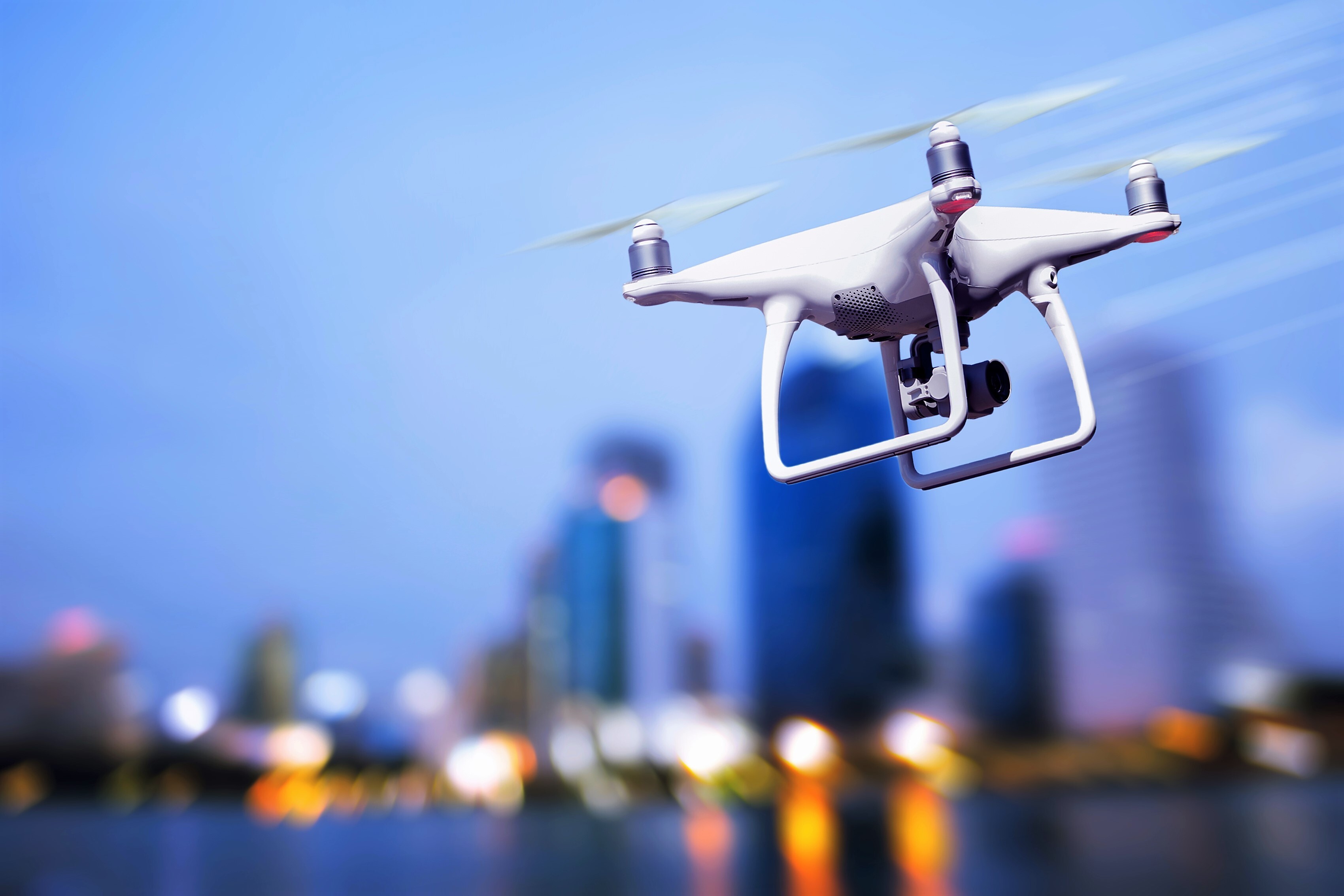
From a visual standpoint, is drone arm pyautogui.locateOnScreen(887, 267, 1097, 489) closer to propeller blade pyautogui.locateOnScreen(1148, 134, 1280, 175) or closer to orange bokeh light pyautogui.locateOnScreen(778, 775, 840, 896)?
propeller blade pyautogui.locateOnScreen(1148, 134, 1280, 175)

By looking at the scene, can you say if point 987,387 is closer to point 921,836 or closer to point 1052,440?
point 1052,440

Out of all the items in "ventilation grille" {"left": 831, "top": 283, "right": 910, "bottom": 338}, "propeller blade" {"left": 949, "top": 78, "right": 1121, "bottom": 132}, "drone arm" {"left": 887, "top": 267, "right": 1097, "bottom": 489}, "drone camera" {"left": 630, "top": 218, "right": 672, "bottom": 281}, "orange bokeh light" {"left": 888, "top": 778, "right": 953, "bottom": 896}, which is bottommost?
"orange bokeh light" {"left": 888, "top": 778, "right": 953, "bottom": 896}

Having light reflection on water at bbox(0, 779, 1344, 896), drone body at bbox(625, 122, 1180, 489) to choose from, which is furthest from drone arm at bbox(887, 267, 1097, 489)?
light reflection on water at bbox(0, 779, 1344, 896)

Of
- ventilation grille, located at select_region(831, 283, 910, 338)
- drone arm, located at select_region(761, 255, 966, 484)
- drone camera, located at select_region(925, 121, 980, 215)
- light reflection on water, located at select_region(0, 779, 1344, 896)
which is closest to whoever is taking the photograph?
drone camera, located at select_region(925, 121, 980, 215)

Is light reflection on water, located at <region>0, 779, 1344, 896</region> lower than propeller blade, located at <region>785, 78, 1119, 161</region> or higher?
lower

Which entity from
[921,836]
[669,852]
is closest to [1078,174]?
[669,852]
